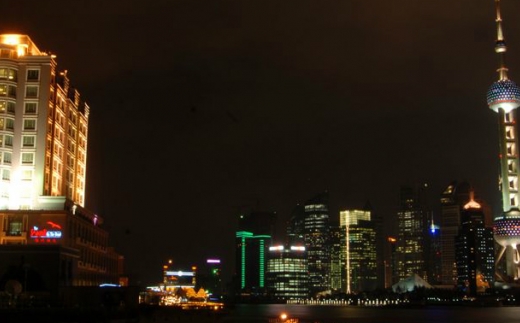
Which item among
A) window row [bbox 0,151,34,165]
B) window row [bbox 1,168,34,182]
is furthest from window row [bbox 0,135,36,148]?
window row [bbox 1,168,34,182]

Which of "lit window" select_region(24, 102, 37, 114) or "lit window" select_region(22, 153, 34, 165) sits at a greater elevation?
"lit window" select_region(24, 102, 37, 114)

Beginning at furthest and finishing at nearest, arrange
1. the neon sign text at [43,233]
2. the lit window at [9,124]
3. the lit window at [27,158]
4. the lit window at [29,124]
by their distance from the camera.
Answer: the lit window at [29,124] < the lit window at [9,124] < the lit window at [27,158] < the neon sign text at [43,233]

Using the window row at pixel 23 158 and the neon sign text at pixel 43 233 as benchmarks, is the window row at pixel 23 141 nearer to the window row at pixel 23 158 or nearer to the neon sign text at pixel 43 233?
the window row at pixel 23 158

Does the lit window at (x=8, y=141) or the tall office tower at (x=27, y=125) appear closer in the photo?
the tall office tower at (x=27, y=125)

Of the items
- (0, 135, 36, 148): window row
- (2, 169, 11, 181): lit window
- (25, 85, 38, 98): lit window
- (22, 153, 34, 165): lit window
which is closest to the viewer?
(2, 169, 11, 181): lit window

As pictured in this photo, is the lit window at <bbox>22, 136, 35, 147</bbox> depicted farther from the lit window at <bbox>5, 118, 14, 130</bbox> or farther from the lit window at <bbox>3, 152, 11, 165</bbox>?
the lit window at <bbox>3, 152, 11, 165</bbox>

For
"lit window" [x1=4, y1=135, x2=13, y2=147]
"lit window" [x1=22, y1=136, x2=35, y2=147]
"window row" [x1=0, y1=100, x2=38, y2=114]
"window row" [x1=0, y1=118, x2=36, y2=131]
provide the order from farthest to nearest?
1. "lit window" [x1=22, y1=136, x2=35, y2=147]
2. "window row" [x1=0, y1=100, x2=38, y2=114]
3. "window row" [x1=0, y1=118, x2=36, y2=131]
4. "lit window" [x1=4, y1=135, x2=13, y2=147]

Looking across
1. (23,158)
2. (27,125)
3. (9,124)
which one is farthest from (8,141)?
(27,125)

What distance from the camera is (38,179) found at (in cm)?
11962

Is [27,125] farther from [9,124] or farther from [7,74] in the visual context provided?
[7,74]

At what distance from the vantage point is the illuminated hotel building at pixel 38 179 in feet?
353

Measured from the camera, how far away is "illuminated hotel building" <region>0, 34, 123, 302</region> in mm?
107500

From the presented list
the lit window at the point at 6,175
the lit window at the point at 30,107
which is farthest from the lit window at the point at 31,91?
the lit window at the point at 6,175

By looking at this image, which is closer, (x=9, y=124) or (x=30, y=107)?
(x=9, y=124)
